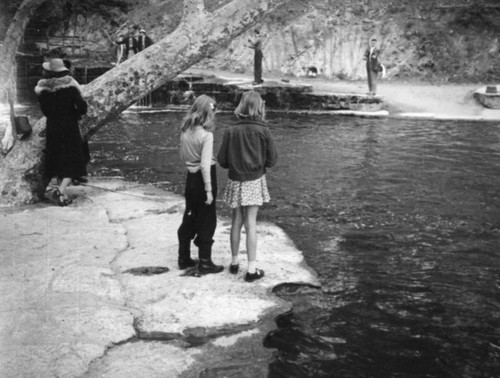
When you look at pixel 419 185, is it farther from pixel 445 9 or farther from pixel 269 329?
pixel 445 9

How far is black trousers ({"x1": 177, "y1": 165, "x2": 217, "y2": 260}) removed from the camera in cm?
616

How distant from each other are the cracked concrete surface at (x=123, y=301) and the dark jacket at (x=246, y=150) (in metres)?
1.08

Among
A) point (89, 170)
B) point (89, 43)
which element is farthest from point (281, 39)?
point (89, 170)

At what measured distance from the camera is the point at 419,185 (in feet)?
37.1

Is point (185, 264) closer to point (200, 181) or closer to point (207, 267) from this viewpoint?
point (207, 267)

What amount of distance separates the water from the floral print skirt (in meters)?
0.95

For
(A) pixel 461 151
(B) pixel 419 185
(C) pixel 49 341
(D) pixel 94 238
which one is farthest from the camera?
(A) pixel 461 151

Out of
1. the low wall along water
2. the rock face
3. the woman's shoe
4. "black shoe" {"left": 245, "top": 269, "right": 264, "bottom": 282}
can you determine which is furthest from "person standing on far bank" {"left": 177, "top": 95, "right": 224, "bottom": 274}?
the rock face

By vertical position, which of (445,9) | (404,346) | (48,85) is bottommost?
(404,346)

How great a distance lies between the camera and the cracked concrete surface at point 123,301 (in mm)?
4621

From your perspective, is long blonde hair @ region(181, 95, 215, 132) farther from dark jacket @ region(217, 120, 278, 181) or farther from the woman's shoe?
the woman's shoe

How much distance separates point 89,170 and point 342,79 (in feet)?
58.7

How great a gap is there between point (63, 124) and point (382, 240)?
4.53 meters

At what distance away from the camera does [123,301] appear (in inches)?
223
